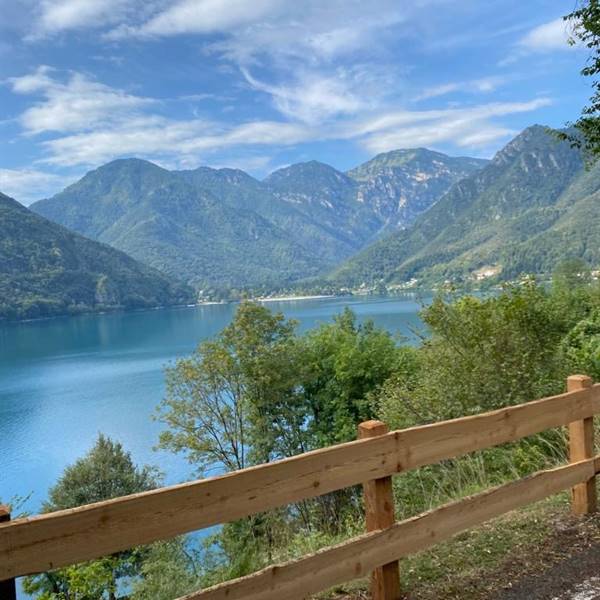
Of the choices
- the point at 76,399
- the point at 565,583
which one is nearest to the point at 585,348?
the point at 565,583

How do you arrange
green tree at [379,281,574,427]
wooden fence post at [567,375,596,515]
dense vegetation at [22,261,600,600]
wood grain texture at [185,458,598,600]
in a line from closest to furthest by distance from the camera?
wood grain texture at [185,458,598,600] < wooden fence post at [567,375,596,515] < green tree at [379,281,574,427] < dense vegetation at [22,261,600,600]

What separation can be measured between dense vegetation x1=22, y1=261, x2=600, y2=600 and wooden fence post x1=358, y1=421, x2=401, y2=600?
4.42m

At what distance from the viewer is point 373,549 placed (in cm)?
362

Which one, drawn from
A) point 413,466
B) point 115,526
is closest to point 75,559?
point 115,526

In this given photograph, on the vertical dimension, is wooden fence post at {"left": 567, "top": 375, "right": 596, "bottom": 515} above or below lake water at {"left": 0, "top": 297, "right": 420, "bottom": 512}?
above

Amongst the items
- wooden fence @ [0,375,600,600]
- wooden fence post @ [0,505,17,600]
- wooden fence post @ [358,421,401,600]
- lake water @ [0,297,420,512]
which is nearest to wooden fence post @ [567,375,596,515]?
wooden fence @ [0,375,600,600]

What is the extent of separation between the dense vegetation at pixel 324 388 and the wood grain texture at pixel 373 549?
11.5ft

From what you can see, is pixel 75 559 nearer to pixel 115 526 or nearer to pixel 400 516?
pixel 115 526

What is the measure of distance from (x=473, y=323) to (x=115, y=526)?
38.9ft

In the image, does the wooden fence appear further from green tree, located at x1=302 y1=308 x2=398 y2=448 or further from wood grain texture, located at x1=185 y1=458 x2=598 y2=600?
green tree, located at x1=302 y1=308 x2=398 y2=448

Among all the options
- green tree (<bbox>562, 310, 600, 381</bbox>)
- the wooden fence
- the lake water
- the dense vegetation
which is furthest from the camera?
the lake water

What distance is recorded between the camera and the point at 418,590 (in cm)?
398

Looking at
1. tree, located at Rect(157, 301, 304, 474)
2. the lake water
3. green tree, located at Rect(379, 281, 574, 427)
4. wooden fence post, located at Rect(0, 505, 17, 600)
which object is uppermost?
wooden fence post, located at Rect(0, 505, 17, 600)

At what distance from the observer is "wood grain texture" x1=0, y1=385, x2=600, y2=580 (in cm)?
260
